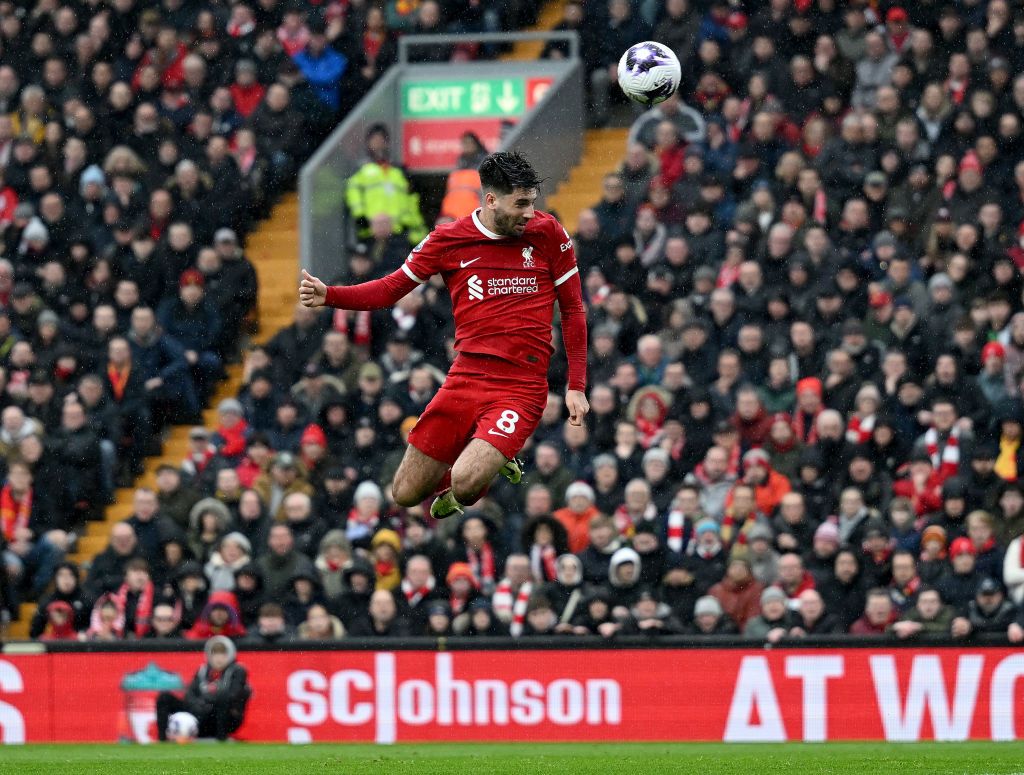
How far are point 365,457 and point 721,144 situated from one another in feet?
13.8

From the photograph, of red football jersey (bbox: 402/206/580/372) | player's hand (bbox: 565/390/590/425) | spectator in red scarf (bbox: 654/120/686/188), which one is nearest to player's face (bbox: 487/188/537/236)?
red football jersey (bbox: 402/206/580/372)

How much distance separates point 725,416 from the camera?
16219 millimetres

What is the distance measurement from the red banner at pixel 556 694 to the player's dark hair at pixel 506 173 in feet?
16.5

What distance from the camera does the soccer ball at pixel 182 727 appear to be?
15.1 meters

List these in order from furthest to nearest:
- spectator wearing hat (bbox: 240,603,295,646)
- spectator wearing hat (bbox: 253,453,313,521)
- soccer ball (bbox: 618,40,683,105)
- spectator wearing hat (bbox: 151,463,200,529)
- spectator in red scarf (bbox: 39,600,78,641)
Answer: spectator wearing hat (bbox: 151,463,200,529), spectator wearing hat (bbox: 253,453,313,521), spectator in red scarf (bbox: 39,600,78,641), spectator wearing hat (bbox: 240,603,295,646), soccer ball (bbox: 618,40,683,105)

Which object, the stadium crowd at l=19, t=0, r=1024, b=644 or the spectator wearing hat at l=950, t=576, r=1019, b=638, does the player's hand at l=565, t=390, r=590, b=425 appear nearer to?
the stadium crowd at l=19, t=0, r=1024, b=644

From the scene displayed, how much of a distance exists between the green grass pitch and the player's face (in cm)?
328

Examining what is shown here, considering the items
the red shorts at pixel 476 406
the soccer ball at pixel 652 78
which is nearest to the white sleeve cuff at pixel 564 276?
Answer: the red shorts at pixel 476 406

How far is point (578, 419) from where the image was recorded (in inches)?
425

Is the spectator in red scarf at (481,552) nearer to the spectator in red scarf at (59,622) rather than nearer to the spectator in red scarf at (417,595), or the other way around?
the spectator in red scarf at (417,595)

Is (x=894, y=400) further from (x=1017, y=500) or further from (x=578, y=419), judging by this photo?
(x=578, y=419)

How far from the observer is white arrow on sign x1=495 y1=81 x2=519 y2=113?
2012 centimetres

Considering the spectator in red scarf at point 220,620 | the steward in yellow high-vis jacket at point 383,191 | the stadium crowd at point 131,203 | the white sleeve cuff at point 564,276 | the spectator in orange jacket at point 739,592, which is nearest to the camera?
the white sleeve cuff at point 564,276

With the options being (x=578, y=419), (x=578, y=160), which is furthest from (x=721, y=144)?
(x=578, y=419)
